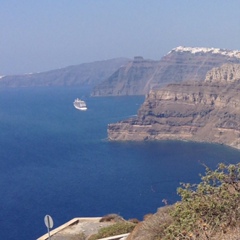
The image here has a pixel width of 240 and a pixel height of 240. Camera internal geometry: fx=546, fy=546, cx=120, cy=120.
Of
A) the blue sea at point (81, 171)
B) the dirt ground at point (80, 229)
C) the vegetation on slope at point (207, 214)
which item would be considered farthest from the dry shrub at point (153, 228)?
the blue sea at point (81, 171)

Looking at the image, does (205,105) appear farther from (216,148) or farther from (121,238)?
(121,238)

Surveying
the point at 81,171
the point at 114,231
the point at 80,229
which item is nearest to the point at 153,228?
the point at 114,231

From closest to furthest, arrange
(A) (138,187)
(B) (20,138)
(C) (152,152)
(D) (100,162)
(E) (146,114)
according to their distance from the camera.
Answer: (A) (138,187) < (D) (100,162) < (C) (152,152) < (B) (20,138) < (E) (146,114)

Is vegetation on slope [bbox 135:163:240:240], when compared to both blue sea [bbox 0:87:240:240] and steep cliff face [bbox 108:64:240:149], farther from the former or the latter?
steep cliff face [bbox 108:64:240:149]

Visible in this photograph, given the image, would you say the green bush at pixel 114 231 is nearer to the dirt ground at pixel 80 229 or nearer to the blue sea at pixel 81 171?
the dirt ground at pixel 80 229

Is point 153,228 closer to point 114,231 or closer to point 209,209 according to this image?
point 209,209

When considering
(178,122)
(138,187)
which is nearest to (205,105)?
(178,122)

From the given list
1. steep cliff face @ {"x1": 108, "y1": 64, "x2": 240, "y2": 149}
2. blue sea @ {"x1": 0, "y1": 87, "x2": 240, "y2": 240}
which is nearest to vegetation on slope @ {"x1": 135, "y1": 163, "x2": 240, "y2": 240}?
blue sea @ {"x1": 0, "y1": 87, "x2": 240, "y2": 240}
